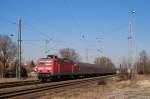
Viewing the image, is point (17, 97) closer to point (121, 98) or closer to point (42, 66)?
point (121, 98)

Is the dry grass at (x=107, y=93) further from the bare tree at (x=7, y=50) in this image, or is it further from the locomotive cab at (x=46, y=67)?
the bare tree at (x=7, y=50)

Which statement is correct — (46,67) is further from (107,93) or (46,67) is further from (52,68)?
(107,93)

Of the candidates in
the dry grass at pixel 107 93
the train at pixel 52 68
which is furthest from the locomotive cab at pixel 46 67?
the dry grass at pixel 107 93

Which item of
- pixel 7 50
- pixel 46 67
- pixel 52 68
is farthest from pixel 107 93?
pixel 7 50

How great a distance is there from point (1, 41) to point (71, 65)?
6647 cm

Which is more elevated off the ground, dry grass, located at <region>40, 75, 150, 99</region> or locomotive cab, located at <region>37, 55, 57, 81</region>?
locomotive cab, located at <region>37, 55, 57, 81</region>

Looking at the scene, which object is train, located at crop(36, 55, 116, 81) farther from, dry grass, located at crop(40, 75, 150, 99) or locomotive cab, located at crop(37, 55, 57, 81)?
dry grass, located at crop(40, 75, 150, 99)


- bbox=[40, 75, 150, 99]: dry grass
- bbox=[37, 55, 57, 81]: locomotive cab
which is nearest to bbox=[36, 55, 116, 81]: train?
bbox=[37, 55, 57, 81]: locomotive cab

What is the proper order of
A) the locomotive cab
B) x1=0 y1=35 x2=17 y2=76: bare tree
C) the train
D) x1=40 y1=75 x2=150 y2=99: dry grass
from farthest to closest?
x1=0 y1=35 x2=17 y2=76: bare tree, the train, the locomotive cab, x1=40 y1=75 x2=150 y2=99: dry grass

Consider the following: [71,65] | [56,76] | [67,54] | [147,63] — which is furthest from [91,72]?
[67,54]

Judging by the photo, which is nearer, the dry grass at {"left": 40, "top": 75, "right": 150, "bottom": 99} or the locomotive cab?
the dry grass at {"left": 40, "top": 75, "right": 150, "bottom": 99}

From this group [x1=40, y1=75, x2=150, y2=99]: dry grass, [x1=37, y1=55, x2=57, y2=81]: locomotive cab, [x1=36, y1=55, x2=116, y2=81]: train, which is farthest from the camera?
[x1=36, y1=55, x2=116, y2=81]: train

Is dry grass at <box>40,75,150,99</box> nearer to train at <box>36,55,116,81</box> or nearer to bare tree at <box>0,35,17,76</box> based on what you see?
train at <box>36,55,116,81</box>

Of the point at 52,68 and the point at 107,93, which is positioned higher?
the point at 52,68
